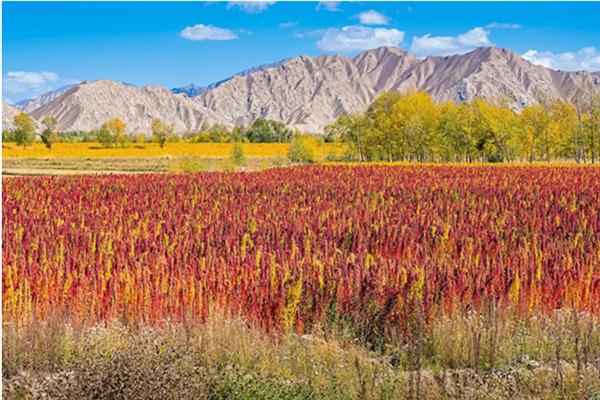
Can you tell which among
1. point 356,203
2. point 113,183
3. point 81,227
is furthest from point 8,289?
point 113,183

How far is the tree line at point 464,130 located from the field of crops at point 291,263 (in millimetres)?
52161

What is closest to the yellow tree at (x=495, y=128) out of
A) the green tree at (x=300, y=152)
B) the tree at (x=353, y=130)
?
the tree at (x=353, y=130)

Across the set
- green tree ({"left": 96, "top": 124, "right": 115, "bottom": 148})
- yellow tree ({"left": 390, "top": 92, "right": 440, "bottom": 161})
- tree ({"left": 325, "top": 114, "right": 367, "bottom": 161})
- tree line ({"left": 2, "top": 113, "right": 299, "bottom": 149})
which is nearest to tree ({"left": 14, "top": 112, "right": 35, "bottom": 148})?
tree line ({"left": 2, "top": 113, "right": 299, "bottom": 149})

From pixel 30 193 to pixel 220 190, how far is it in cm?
482

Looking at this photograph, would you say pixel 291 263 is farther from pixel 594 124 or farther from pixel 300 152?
pixel 594 124

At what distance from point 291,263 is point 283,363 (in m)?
2.49

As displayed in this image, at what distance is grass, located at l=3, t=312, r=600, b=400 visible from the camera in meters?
4.66

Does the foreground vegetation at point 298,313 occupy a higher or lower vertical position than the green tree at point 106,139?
lower

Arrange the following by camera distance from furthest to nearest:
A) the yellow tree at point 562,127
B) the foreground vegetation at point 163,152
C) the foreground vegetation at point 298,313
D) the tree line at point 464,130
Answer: the foreground vegetation at point 163,152, the yellow tree at point 562,127, the tree line at point 464,130, the foreground vegetation at point 298,313

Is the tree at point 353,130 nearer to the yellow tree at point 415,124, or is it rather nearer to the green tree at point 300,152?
the yellow tree at point 415,124

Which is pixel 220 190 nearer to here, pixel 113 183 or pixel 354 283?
pixel 113 183

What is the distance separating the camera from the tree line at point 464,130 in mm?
64875

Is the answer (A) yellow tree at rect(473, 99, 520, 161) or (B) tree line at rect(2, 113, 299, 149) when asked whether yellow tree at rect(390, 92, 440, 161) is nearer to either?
(A) yellow tree at rect(473, 99, 520, 161)

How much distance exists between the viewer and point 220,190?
64.5ft
